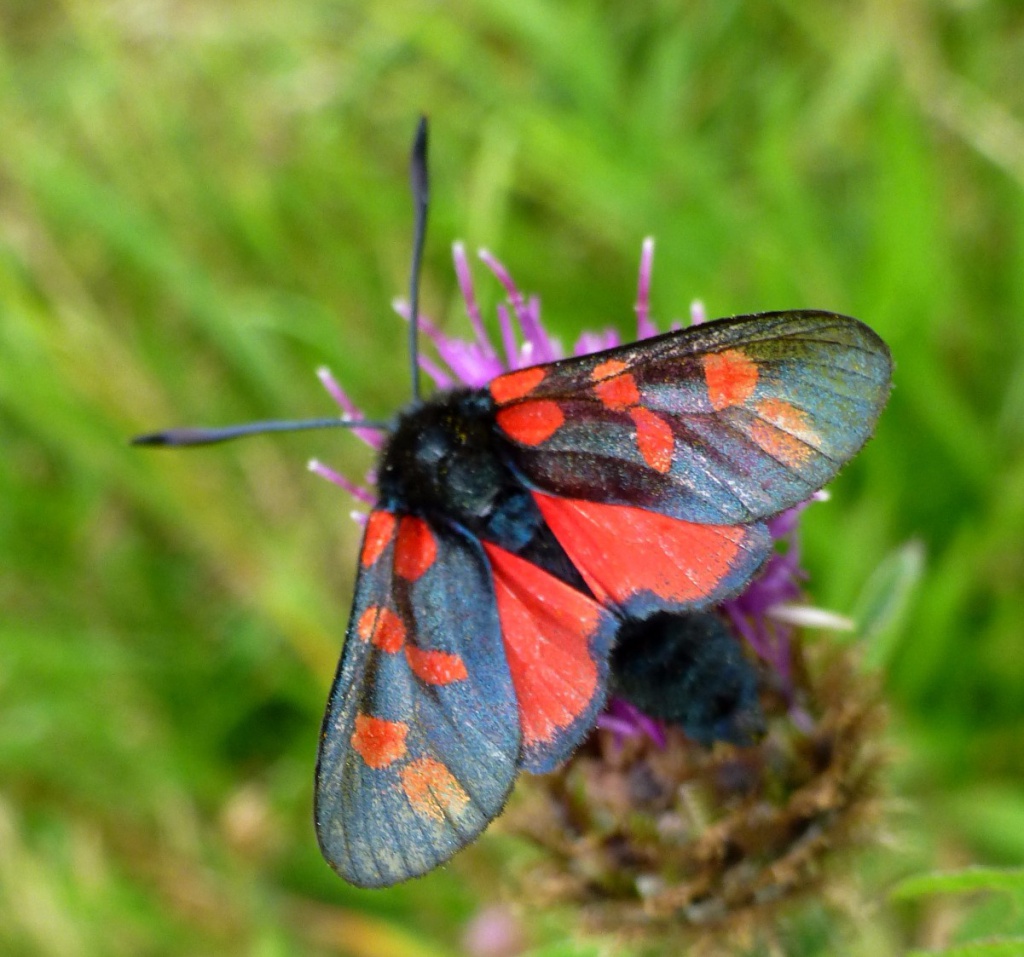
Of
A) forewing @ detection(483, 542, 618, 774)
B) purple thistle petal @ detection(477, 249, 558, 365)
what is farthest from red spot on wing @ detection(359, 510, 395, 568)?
purple thistle petal @ detection(477, 249, 558, 365)

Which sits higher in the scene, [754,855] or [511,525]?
[511,525]

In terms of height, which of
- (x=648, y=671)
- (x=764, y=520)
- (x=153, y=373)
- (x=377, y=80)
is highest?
(x=377, y=80)

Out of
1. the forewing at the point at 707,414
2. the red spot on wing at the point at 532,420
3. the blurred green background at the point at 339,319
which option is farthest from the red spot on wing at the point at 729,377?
the blurred green background at the point at 339,319

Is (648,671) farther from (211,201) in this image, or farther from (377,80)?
(377,80)

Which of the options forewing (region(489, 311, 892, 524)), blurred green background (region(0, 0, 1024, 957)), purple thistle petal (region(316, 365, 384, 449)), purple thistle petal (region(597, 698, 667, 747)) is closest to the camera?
forewing (region(489, 311, 892, 524))

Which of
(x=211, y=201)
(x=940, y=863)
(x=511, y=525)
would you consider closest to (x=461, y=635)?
(x=511, y=525)

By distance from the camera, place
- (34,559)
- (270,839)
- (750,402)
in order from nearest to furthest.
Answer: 1. (750,402)
2. (270,839)
3. (34,559)

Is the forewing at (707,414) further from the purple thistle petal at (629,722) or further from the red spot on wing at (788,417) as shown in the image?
the purple thistle petal at (629,722)

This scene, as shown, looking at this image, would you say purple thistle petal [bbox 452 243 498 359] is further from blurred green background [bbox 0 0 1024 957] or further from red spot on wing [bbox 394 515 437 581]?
blurred green background [bbox 0 0 1024 957]
